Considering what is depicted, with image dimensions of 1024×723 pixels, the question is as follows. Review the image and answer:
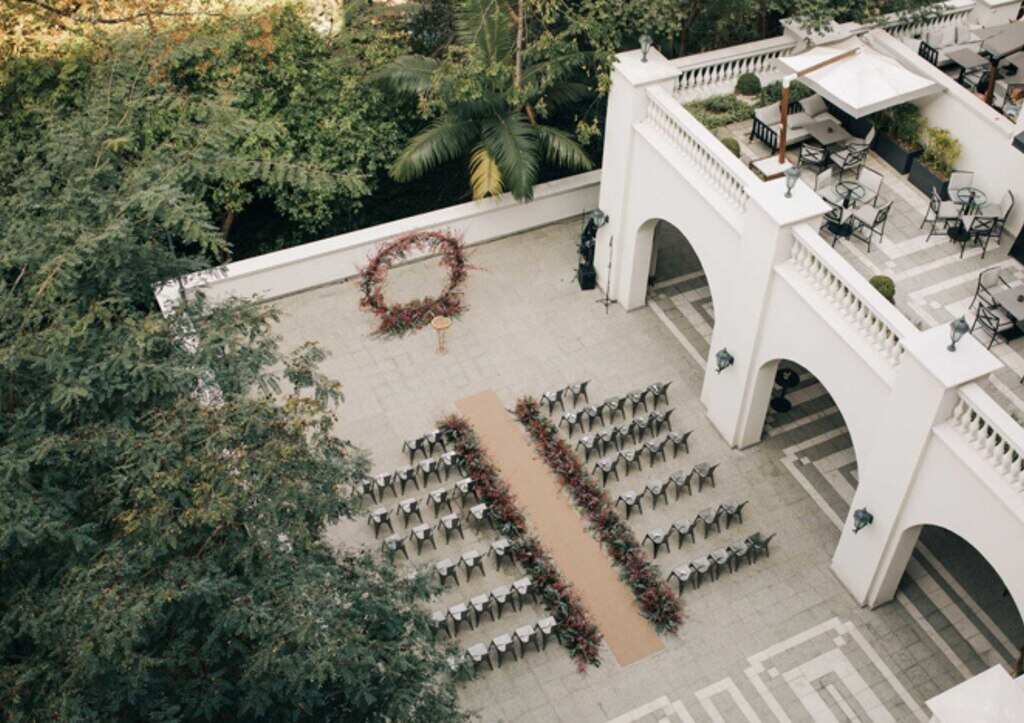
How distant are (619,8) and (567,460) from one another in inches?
387

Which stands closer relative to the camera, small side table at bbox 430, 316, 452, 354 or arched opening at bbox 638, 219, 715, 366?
small side table at bbox 430, 316, 452, 354

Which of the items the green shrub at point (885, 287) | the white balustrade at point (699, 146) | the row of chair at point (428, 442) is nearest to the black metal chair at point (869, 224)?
the green shrub at point (885, 287)

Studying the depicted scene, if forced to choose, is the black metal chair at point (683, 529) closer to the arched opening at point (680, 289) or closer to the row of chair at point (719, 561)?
the row of chair at point (719, 561)

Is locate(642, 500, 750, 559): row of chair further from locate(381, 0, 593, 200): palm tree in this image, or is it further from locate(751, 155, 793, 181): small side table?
locate(381, 0, 593, 200): palm tree

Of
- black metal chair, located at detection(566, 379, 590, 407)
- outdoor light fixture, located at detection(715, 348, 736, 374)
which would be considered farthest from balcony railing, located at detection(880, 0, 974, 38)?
black metal chair, located at detection(566, 379, 590, 407)

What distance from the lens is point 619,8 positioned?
23.0 metres

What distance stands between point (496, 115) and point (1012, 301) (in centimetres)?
1219

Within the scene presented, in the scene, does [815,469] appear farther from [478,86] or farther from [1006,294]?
[478,86]

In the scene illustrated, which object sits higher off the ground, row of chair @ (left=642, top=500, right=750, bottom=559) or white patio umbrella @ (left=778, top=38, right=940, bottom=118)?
white patio umbrella @ (left=778, top=38, right=940, bottom=118)

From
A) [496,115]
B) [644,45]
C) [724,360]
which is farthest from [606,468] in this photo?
[496,115]

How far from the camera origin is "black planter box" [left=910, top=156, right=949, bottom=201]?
69.1 ft

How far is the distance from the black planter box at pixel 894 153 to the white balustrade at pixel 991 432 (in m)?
7.52

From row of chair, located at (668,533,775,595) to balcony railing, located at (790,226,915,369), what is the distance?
4.29 metres

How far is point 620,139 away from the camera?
22.9 metres
